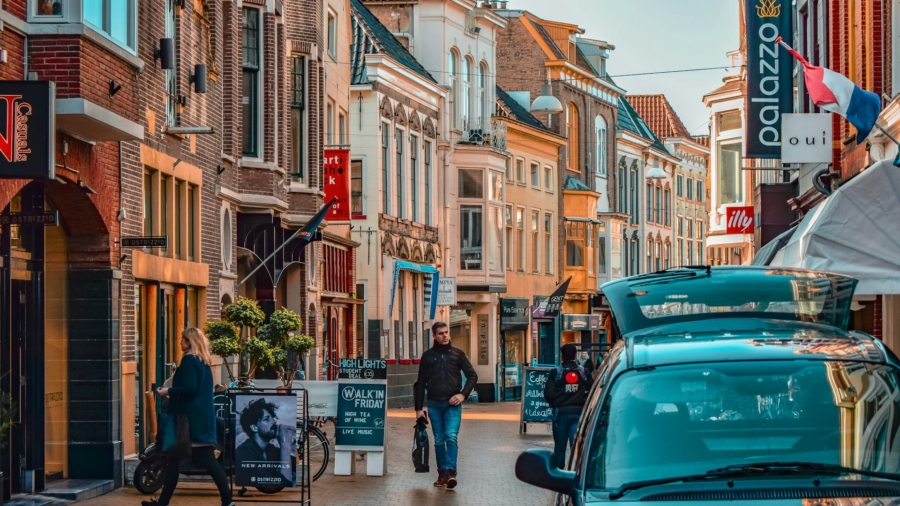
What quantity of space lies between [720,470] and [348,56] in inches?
1268

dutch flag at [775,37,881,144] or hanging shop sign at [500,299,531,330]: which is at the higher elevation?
dutch flag at [775,37,881,144]

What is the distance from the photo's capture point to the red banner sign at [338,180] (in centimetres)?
3192

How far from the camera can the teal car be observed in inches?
235

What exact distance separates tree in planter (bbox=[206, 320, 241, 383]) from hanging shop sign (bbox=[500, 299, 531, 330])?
34.4 meters

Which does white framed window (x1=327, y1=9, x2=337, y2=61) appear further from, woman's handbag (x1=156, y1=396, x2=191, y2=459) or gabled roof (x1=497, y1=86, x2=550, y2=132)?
woman's handbag (x1=156, y1=396, x2=191, y2=459)

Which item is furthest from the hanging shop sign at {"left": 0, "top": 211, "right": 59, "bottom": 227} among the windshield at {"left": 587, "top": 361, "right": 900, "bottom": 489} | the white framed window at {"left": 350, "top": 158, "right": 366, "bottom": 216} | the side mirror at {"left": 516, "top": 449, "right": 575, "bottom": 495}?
the white framed window at {"left": 350, "top": 158, "right": 366, "bottom": 216}

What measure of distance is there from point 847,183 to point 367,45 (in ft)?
84.9

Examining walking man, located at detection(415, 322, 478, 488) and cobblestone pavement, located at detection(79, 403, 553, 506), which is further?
walking man, located at detection(415, 322, 478, 488)

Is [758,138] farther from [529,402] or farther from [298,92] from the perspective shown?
[298,92]

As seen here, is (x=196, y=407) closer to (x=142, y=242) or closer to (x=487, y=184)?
(x=142, y=242)

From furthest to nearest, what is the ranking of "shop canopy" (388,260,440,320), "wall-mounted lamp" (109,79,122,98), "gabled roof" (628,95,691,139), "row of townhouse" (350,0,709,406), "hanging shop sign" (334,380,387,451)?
"gabled roof" (628,95,691,139) < "shop canopy" (388,260,440,320) < "row of townhouse" (350,0,709,406) < "hanging shop sign" (334,380,387,451) < "wall-mounted lamp" (109,79,122,98)

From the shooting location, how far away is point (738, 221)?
37.5m

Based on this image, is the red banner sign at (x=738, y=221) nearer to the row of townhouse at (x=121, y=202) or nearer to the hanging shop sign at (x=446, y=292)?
the hanging shop sign at (x=446, y=292)

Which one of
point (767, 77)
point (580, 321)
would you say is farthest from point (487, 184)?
point (767, 77)
